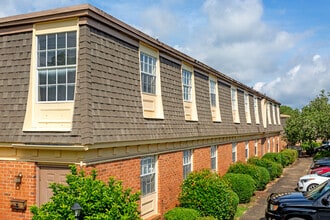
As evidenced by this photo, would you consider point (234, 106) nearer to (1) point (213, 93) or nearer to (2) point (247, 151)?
(1) point (213, 93)

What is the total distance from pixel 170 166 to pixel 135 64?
417cm

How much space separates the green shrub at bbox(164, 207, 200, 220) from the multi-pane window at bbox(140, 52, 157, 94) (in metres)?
3.80

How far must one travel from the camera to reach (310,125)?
3984 cm

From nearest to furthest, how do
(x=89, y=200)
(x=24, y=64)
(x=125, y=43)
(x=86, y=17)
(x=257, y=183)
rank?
(x=89, y=200) < (x=86, y=17) < (x=24, y=64) < (x=125, y=43) < (x=257, y=183)

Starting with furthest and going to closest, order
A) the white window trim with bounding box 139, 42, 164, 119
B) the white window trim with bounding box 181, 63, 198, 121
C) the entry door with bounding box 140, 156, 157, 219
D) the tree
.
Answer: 1. the white window trim with bounding box 181, 63, 198, 121
2. the white window trim with bounding box 139, 42, 164, 119
3. the entry door with bounding box 140, 156, 157, 219
4. the tree

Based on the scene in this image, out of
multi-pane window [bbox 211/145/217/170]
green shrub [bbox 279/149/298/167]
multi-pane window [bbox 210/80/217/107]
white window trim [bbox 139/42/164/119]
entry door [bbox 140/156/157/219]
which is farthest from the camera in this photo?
green shrub [bbox 279/149/298/167]

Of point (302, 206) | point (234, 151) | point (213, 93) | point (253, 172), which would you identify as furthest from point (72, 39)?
point (234, 151)

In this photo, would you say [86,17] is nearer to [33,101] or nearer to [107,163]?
[33,101]

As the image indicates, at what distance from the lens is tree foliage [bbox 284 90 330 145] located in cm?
3947

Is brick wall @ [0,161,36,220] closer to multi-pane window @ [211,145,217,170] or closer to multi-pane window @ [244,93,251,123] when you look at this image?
→ multi-pane window @ [211,145,217,170]

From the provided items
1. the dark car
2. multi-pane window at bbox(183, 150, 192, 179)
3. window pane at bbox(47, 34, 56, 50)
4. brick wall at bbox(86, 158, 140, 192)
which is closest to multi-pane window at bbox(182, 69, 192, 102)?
multi-pane window at bbox(183, 150, 192, 179)

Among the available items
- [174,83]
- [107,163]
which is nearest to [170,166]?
[174,83]

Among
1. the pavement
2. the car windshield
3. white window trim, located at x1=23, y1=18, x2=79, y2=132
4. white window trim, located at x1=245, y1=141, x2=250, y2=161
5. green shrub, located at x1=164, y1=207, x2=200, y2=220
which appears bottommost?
the pavement

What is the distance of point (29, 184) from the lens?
864 cm
